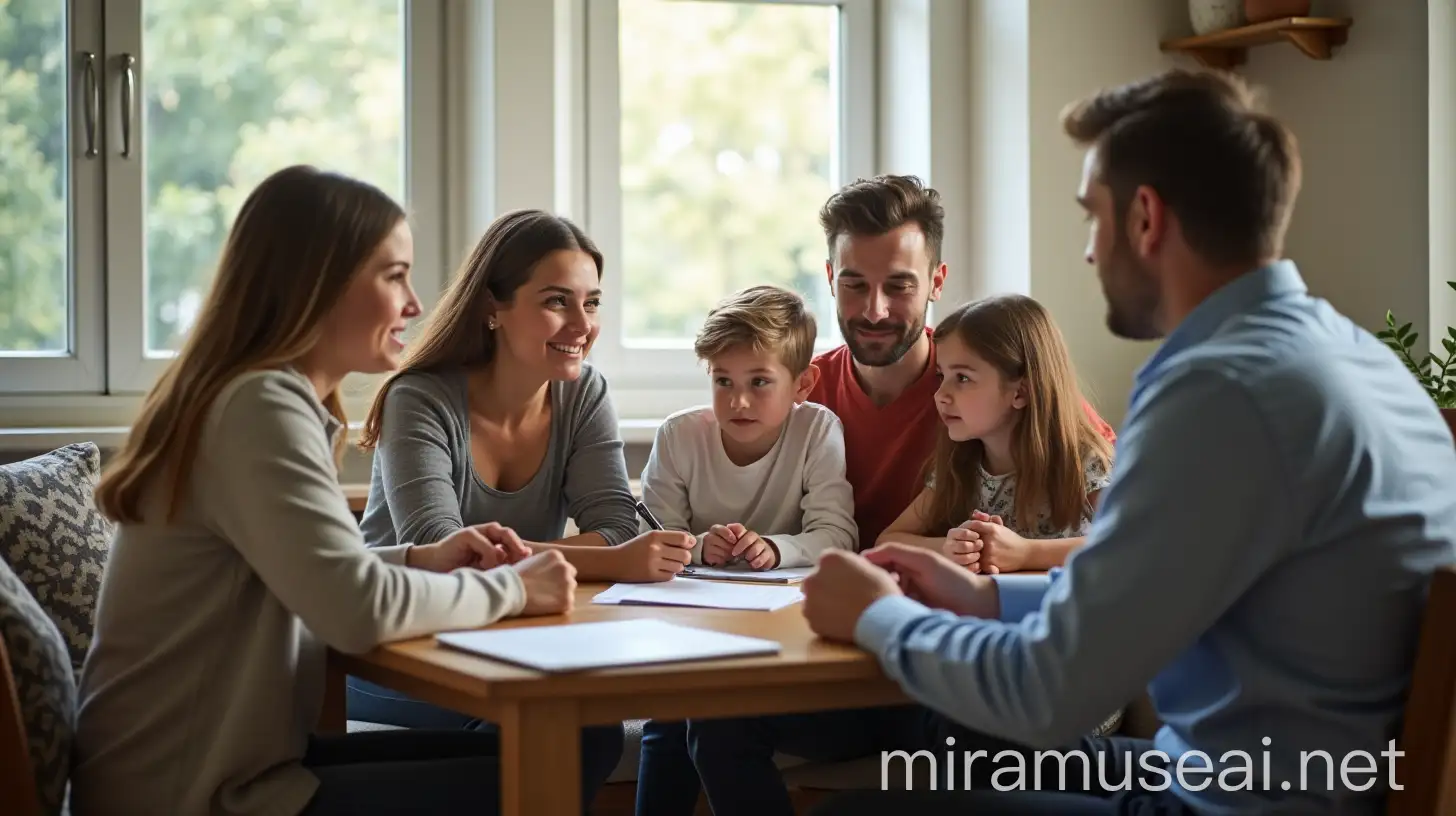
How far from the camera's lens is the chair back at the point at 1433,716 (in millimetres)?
1212

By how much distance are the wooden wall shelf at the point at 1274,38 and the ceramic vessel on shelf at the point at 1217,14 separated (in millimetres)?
36

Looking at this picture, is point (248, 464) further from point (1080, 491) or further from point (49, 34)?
point (49, 34)

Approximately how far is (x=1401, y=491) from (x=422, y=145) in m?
2.48

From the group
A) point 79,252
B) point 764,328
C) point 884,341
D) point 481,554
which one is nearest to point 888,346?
point 884,341

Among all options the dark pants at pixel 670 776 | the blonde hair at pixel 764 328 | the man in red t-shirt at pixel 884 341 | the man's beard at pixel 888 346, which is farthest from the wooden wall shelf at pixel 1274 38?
the dark pants at pixel 670 776

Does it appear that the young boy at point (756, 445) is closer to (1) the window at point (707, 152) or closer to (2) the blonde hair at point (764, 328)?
(2) the blonde hair at point (764, 328)

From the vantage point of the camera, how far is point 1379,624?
1264 millimetres

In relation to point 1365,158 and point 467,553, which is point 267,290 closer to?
point 467,553

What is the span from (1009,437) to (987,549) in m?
0.37

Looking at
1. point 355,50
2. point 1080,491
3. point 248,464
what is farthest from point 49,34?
point 1080,491

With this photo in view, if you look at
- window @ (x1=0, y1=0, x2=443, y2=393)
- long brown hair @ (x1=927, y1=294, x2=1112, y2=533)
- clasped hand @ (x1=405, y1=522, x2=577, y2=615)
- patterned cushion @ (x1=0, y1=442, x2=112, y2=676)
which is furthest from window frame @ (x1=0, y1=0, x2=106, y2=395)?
long brown hair @ (x1=927, y1=294, x2=1112, y2=533)

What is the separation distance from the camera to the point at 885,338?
2.48m

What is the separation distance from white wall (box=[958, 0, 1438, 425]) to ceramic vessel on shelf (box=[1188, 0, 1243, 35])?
0.37ft

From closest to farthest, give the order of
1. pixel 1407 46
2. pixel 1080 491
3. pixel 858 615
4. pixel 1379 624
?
pixel 1379 624 → pixel 858 615 → pixel 1080 491 → pixel 1407 46
